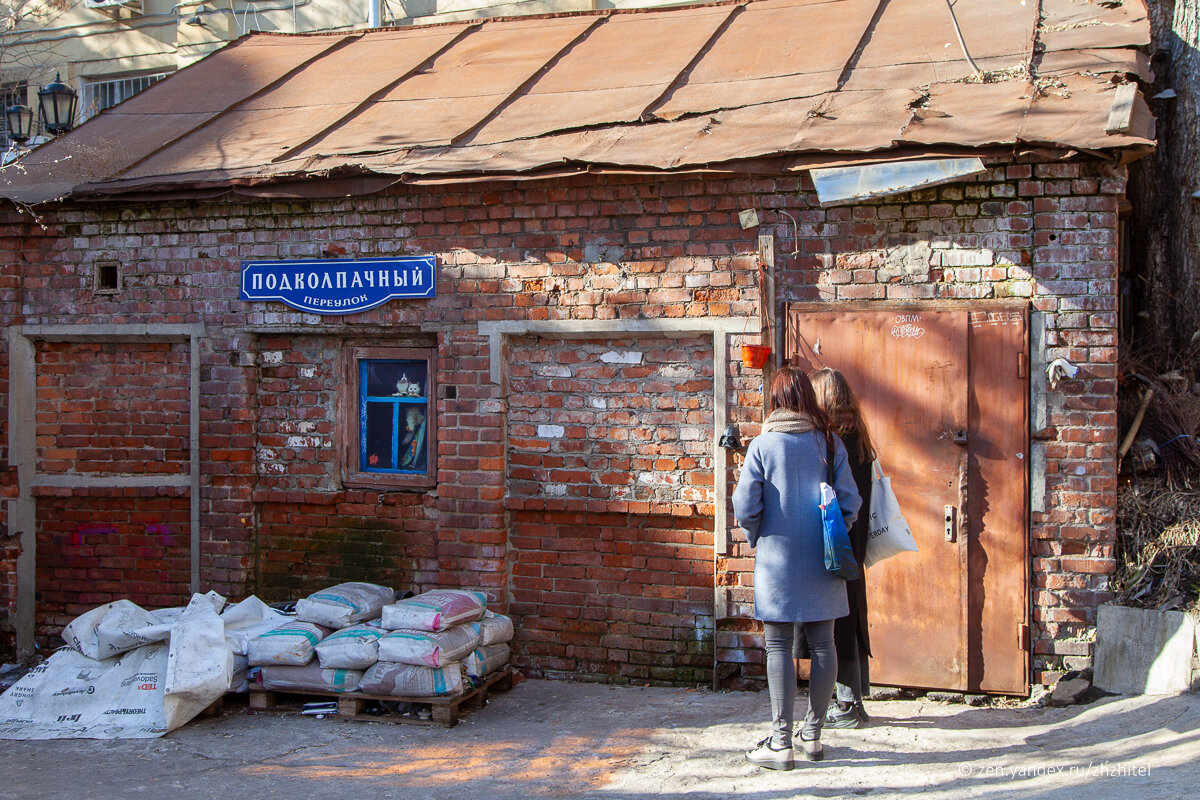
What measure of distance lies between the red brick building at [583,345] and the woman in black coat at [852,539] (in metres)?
0.63

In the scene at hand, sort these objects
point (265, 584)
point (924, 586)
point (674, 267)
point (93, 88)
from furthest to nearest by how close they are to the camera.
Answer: point (93, 88), point (265, 584), point (674, 267), point (924, 586)

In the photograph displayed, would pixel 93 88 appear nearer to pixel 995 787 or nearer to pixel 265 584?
pixel 265 584

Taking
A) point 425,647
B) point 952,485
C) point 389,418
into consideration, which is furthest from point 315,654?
point 952,485

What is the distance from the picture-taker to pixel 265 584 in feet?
21.4

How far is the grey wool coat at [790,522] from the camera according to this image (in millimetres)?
4121

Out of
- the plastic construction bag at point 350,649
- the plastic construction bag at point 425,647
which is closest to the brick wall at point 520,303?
the plastic construction bag at point 425,647

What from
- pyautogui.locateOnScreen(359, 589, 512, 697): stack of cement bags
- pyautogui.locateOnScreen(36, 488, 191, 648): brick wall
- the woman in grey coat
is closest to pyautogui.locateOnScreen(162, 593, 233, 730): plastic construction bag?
pyautogui.locateOnScreen(359, 589, 512, 697): stack of cement bags

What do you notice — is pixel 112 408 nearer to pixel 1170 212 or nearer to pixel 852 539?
pixel 852 539

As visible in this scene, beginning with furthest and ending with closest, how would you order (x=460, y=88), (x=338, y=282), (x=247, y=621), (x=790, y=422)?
(x=460, y=88), (x=338, y=282), (x=247, y=621), (x=790, y=422)

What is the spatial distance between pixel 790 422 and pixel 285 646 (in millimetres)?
2881

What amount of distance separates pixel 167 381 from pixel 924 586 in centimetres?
496

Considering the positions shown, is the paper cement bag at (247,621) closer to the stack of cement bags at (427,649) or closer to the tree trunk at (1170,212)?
the stack of cement bags at (427,649)

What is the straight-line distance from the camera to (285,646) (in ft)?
16.9

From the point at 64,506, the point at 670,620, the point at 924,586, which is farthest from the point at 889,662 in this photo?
the point at 64,506
